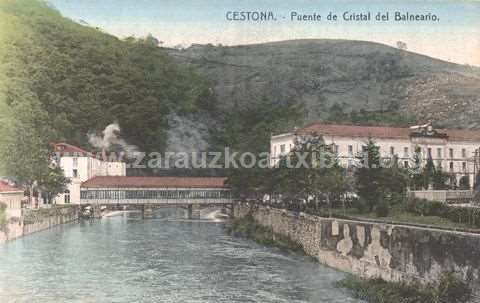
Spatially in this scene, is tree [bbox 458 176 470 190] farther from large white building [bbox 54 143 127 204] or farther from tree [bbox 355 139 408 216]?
large white building [bbox 54 143 127 204]

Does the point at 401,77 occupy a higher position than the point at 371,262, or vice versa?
the point at 401,77

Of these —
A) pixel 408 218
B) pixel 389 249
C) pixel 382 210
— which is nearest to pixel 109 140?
pixel 382 210

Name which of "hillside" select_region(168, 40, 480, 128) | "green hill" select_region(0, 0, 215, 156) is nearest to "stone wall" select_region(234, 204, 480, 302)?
"hillside" select_region(168, 40, 480, 128)

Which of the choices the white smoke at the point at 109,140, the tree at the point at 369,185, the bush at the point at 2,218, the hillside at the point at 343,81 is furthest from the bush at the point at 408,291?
the white smoke at the point at 109,140

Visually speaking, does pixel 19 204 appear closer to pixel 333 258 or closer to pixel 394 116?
pixel 333 258

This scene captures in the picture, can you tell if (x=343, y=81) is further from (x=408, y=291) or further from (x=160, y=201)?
(x=408, y=291)

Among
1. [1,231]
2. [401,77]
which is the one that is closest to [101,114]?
[1,231]

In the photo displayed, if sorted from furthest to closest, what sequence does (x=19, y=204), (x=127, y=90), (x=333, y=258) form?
(x=127, y=90)
(x=19, y=204)
(x=333, y=258)
